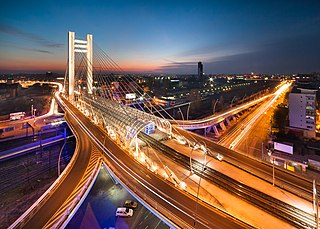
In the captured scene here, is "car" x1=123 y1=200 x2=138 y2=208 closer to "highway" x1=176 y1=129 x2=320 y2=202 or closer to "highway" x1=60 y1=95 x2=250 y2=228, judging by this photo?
"highway" x1=60 y1=95 x2=250 y2=228

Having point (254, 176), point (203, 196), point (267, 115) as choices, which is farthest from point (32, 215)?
point (267, 115)

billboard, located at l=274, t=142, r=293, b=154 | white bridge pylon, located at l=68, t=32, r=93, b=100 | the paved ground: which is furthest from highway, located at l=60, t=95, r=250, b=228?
white bridge pylon, located at l=68, t=32, r=93, b=100

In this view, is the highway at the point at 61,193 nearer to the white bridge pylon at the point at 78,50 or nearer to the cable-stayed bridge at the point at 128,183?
the cable-stayed bridge at the point at 128,183

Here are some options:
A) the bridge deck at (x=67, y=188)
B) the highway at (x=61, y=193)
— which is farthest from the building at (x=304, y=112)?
the highway at (x=61, y=193)

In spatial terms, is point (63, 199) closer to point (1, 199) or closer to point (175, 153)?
point (175, 153)

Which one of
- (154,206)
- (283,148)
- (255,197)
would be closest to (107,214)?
(154,206)

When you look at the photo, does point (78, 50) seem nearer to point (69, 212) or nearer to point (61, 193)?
point (61, 193)
